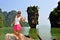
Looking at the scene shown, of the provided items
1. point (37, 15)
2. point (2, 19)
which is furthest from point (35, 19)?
point (2, 19)

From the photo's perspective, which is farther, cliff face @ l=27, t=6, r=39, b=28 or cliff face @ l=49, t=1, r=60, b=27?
cliff face @ l=49, t=1, r=60, b=27

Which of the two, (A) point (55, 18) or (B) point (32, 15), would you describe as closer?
(B) point (32, 15)

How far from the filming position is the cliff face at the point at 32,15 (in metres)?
12.5

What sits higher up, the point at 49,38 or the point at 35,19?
the point at 35,19

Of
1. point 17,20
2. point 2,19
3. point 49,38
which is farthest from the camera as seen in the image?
point 2,19

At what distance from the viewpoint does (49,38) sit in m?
12.2

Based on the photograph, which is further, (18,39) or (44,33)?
(44,33)

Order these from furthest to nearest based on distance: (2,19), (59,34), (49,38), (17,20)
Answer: (2,19)
(59,34)
(49,38)
(17,20)

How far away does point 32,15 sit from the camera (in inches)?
522

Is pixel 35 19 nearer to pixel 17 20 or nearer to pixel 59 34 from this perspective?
pixel 59 34

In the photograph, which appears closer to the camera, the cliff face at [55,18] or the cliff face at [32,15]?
the cliff face at [32,15]

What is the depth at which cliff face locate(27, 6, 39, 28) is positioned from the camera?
40.9 ft

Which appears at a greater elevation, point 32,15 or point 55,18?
point 32,15

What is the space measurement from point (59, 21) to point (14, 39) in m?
5.20
